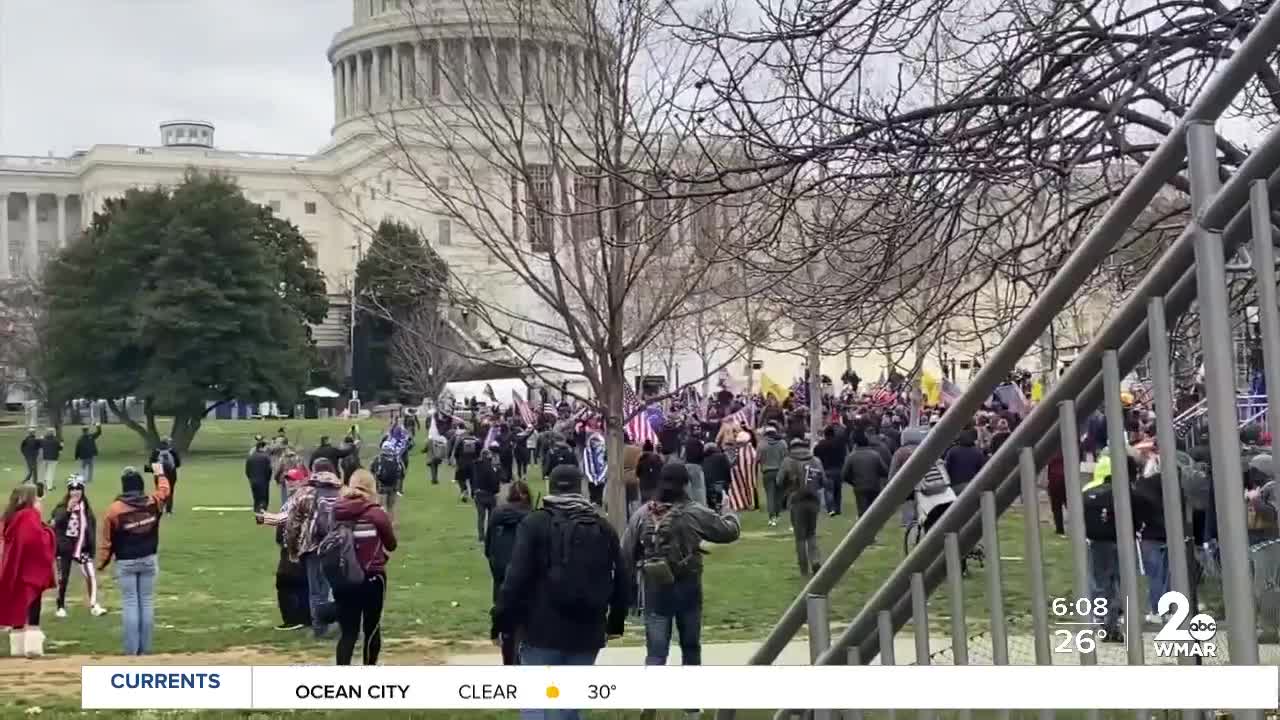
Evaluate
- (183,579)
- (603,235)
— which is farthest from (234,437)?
(603,235)

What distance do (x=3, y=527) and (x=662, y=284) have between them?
19.3ft

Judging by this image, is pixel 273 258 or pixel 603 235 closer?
pixel 603 235

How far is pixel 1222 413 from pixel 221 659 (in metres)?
9.05

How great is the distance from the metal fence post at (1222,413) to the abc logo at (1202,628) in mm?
142

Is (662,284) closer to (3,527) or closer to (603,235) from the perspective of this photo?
(603,235)

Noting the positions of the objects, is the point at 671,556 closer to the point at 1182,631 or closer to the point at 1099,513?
the point at 1099,513

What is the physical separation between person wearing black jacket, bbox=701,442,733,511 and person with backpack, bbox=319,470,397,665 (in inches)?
455

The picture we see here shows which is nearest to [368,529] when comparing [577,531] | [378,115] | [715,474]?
[577,531]

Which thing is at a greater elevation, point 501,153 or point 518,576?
point 501,153

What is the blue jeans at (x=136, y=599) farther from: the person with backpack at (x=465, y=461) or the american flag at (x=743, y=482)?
the american flag at (x=743, y=482)

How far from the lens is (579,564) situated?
21.2 ft

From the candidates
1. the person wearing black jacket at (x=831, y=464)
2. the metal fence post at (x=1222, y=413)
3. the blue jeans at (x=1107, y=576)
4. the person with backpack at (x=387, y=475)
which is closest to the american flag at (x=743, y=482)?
the person wearing black jacket at (x=831, y=464)

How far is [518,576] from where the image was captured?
21.2 ft

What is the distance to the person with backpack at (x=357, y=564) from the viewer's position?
8641 millimetres
